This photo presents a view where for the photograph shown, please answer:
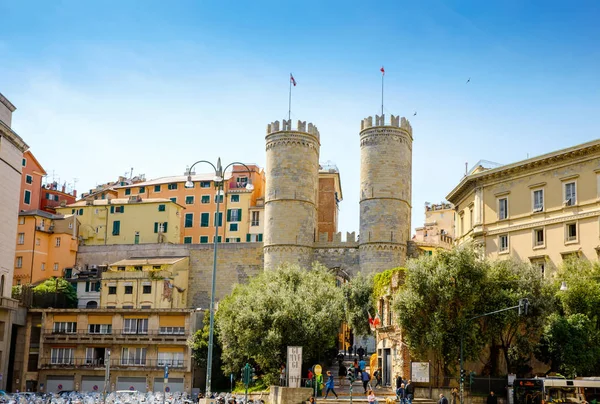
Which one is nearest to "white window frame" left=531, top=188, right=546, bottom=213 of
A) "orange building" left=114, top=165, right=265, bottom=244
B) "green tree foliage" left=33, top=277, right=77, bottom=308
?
"orange building" left=114, top=165, right=265, bottom=244

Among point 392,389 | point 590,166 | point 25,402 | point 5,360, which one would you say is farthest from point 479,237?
point 5,360

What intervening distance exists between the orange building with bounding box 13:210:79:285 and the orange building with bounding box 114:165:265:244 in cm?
1238

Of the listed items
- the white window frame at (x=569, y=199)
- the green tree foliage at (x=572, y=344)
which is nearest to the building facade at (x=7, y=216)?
the green tree foliage at (x=572, y=344)

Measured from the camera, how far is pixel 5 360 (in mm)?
53125

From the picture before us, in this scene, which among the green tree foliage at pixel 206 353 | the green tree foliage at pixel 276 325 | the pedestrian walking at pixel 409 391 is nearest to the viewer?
the pedestrian walking at pixel 409 391

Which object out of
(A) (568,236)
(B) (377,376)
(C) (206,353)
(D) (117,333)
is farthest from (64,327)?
(A) (568,236)

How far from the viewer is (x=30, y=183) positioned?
269 ft

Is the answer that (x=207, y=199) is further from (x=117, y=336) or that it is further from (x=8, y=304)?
(x=8, y=304)

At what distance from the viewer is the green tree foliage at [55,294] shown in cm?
6400

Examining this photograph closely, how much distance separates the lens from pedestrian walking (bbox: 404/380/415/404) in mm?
32100

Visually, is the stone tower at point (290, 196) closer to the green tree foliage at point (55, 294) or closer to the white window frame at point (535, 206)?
the green tree foliage at point (55, 294)

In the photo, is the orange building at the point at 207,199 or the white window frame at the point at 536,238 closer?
the white window frame at the point at 536,238

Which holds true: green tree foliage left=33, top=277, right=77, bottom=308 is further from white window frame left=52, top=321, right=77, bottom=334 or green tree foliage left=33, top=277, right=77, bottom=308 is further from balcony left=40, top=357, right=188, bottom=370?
balcony left=40, top=357, right=188, bottom=370

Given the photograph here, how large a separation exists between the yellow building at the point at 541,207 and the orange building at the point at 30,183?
49.0 metres
